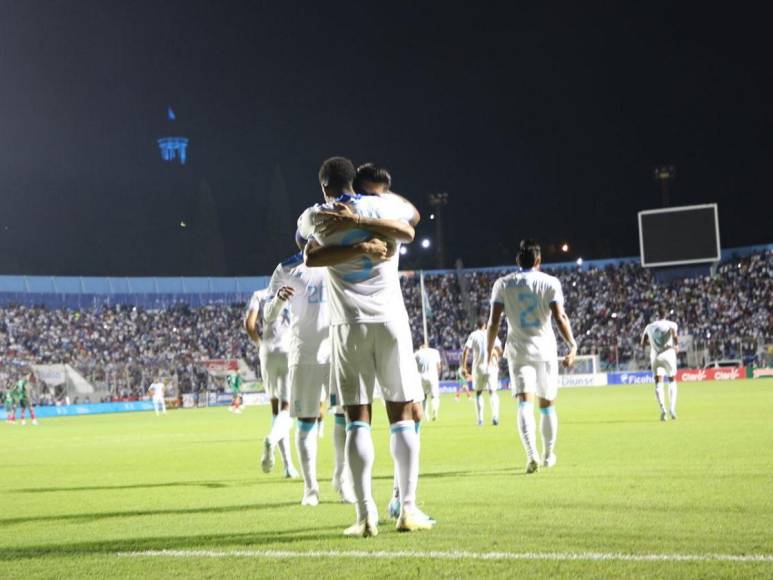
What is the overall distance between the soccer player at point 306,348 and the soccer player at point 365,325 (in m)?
2.40

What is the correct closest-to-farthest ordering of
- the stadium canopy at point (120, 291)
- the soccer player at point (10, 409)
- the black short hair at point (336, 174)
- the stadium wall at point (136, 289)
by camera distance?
the black short hair at point (336, 174) → the soccer player at point (10, 409) → the stadium canopy at point (120, 291) → the stadium wall at point (136, 289)

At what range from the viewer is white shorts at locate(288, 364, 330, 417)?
10039mm

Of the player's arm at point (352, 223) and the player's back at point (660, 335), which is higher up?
the player's arm at point (352, 223)

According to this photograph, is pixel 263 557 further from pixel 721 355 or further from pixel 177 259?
pixel 177 259

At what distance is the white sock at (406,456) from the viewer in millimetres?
7367

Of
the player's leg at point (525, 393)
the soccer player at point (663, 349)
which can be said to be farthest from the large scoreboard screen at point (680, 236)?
the player's leg at point (525, 393)

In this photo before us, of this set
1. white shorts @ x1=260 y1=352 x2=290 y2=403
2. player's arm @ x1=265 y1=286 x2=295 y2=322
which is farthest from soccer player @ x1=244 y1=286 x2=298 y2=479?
player's arm @ x1=265 y1=286 x2=295 y2=322

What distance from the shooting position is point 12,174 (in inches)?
4018

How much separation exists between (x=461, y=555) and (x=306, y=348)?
427 centimetres

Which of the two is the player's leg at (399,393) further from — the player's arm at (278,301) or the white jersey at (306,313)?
the player's arm at (278,301)

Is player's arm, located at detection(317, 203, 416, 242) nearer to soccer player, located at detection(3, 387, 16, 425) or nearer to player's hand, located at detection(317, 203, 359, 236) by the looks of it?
player's hand, located at detection(317, 203, 359, 236)

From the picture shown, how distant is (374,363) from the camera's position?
7551 millimetres

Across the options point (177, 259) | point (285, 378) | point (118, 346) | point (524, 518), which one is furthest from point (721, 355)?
point (177, 259)

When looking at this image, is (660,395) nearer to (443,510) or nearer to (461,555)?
(443,510)
